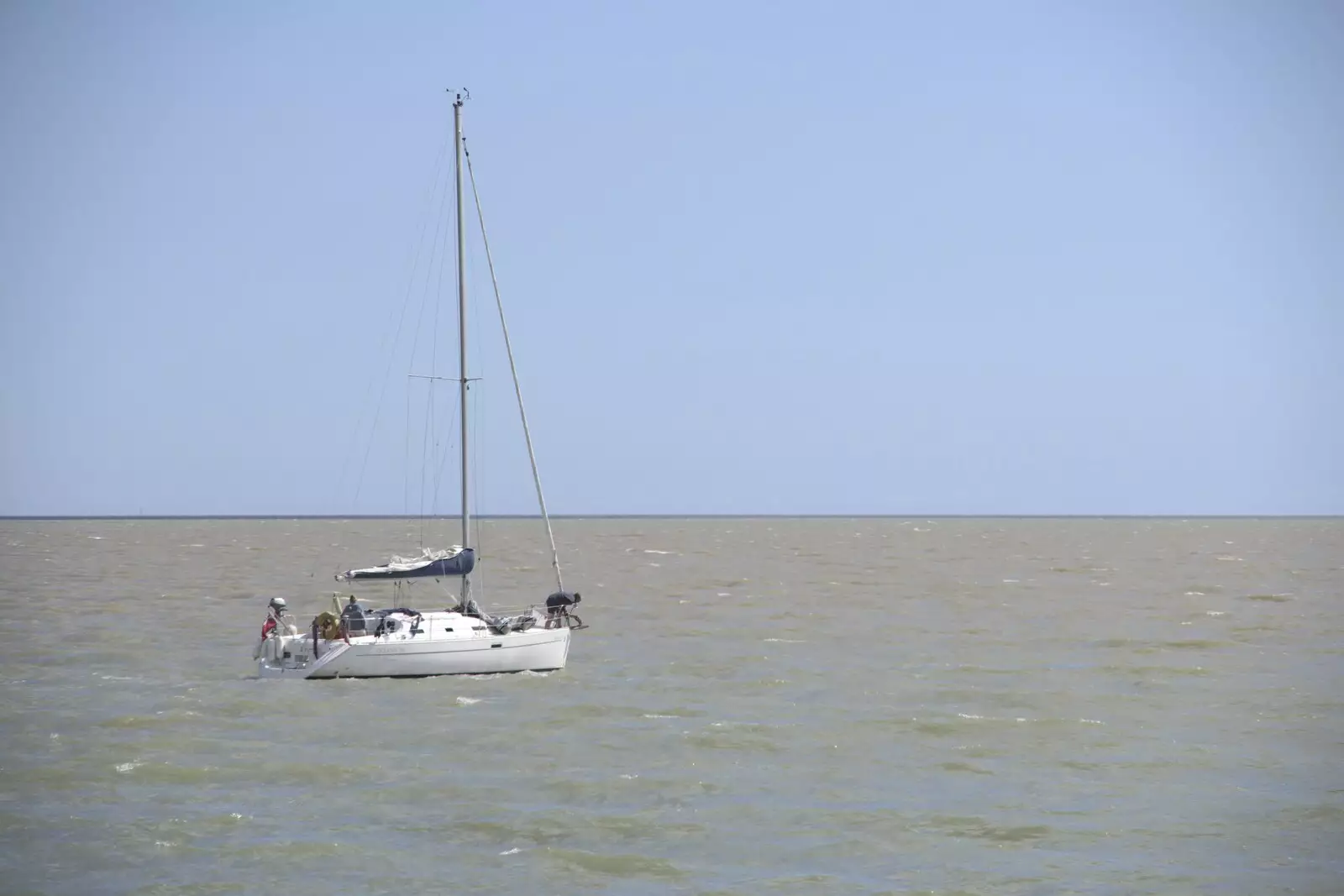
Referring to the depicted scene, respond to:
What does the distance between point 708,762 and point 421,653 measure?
46.1 ft

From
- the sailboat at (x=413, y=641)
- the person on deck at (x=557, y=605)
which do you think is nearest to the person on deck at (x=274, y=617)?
the sailboat at (x=413, y=641)

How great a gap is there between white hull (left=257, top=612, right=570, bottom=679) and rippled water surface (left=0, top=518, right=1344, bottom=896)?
583 mm

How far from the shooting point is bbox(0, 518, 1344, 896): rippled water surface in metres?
22.0

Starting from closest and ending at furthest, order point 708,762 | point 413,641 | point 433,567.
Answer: point 708,762 → point 413,641 → point 433,567

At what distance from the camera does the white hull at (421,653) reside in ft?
134

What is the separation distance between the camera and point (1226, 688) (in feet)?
130

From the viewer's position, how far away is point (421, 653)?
40969mm

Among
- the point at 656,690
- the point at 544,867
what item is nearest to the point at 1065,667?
the point at 656,690

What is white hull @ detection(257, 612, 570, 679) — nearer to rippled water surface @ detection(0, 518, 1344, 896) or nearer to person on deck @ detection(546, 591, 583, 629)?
rippled water surface @ detection(0, 518, 1344, 896)

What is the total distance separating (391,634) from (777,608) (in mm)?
28558

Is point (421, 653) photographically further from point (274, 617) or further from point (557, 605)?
point (274, 617)

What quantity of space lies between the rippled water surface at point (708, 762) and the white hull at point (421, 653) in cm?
58

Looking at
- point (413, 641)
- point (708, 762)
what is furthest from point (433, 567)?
point (708, 762)

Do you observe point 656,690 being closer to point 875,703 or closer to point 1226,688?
point 875,703
